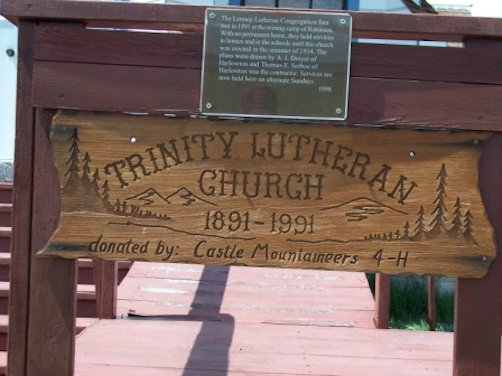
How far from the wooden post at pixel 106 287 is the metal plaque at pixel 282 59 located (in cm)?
174

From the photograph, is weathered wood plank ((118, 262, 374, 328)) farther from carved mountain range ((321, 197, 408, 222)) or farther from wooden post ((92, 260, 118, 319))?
carved mountain range ((321, 197, 408, 222))

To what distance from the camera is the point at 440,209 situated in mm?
2289

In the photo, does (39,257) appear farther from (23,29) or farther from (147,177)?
(23,29)

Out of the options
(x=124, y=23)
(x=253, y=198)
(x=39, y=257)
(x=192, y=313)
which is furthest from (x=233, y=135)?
(x=192, y=313)

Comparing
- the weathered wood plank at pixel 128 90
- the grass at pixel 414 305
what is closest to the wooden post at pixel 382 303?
the grass at pixel 414 305

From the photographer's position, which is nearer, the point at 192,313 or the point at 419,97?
the point at 419,97

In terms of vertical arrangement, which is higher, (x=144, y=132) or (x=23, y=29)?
(x=23, y=29)

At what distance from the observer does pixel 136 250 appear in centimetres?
233

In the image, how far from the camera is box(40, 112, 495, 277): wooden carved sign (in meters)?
2.29

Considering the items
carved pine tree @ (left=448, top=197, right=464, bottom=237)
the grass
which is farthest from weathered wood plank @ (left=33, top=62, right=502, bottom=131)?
the grass

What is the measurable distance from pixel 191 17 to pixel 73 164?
23.2 inches

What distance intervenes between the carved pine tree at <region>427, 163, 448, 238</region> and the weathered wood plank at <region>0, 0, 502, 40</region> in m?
0.42

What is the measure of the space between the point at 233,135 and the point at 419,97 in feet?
1.93

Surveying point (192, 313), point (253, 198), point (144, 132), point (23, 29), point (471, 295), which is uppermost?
point (23, 29)
